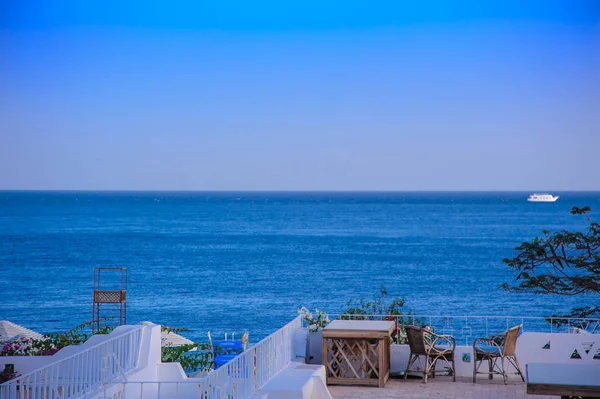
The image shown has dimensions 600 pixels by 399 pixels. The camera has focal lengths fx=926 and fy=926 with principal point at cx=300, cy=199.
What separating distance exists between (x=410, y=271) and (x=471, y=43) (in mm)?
15220

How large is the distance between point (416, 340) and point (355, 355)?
0.74 meters

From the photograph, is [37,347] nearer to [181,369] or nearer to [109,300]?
[181,369]

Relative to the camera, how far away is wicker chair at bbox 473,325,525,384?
10875 mm

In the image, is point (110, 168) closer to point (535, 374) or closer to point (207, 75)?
point (207, 75)

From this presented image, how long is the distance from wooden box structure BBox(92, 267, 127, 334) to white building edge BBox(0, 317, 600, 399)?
466 cm

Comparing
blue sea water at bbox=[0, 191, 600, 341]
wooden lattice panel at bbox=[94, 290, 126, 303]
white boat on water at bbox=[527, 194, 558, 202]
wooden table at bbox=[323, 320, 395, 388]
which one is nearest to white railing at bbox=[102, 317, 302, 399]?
wooden table at bbox=[323, 320, 395, 388]

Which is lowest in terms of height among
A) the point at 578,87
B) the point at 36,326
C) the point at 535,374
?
the point at 36,326

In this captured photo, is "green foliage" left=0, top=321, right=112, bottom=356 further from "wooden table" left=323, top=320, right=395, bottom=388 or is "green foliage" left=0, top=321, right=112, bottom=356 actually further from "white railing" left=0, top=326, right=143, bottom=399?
"wooden table" left=323, top=320, right=395, bottom=388

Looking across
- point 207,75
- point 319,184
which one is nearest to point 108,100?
point 207,75

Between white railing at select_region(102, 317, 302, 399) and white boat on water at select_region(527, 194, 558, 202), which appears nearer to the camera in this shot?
white railing at select_region(102, 317, 302, 399)

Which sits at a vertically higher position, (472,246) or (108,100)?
(108,100)

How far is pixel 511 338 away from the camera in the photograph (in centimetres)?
1085

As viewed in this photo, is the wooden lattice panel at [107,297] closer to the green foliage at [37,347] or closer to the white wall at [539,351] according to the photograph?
the green foliage at [37,347]

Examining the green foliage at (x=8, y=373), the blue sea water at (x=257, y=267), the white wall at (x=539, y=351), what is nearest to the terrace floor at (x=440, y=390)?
the white wall at (x=539, y=351)
